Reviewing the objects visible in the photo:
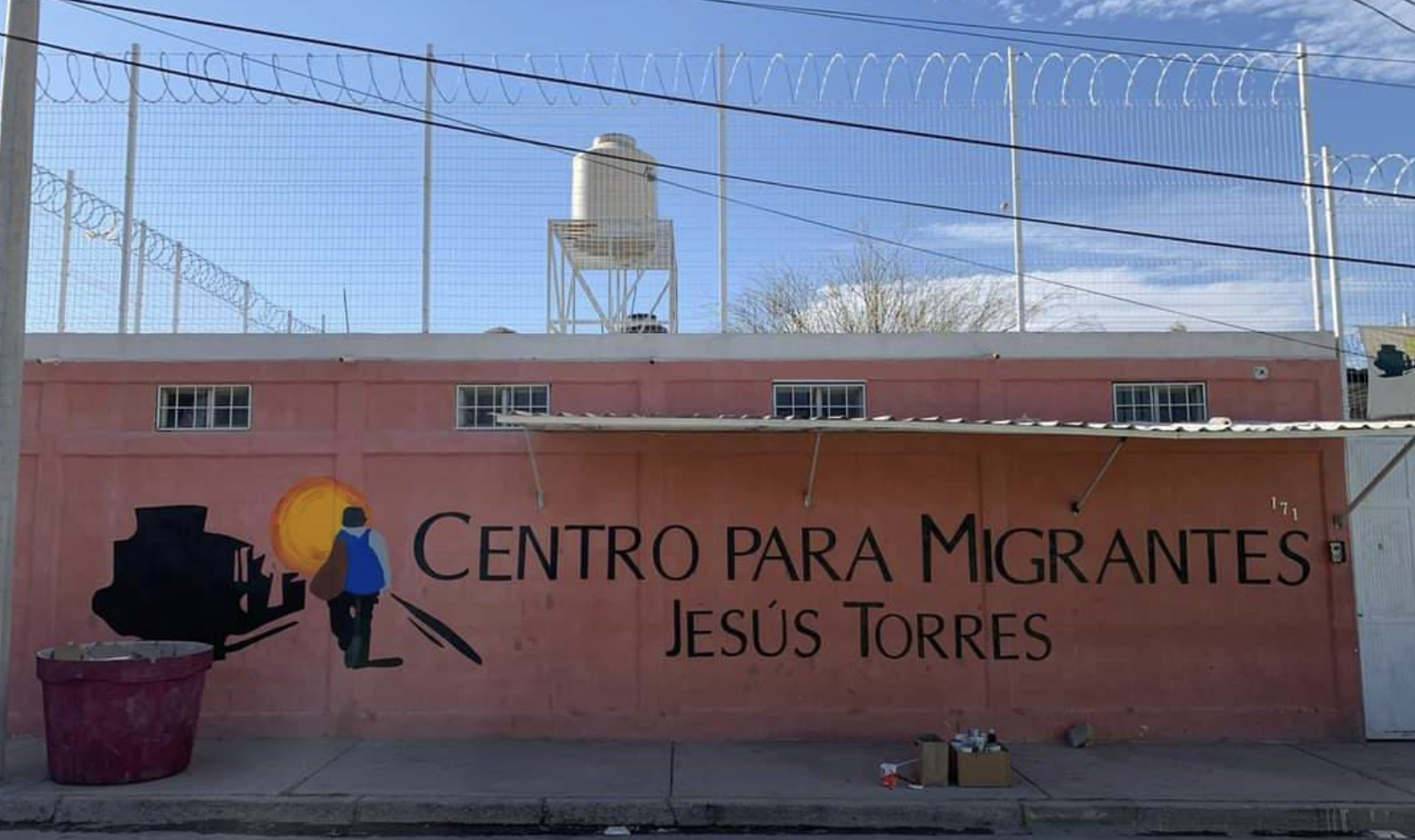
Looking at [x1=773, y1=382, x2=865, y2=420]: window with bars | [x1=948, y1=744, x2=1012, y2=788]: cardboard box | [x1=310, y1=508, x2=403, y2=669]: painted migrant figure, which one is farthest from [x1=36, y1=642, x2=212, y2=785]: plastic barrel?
[x1=948, y1=744, x2=1012, y2=788]: cardboard box

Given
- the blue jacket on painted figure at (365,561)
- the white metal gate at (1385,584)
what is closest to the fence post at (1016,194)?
the white metal gate at (1385,584)

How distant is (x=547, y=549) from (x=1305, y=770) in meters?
6.49

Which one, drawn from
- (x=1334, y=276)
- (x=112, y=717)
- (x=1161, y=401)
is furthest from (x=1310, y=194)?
(x=112, y=717)

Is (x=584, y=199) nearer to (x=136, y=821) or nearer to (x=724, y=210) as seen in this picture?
(x=724, y=210)

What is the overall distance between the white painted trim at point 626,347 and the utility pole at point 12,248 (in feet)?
5.25

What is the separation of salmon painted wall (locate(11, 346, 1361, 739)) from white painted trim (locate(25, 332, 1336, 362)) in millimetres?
106

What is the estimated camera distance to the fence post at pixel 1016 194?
10.1m

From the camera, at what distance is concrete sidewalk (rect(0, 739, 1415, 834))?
727 cm

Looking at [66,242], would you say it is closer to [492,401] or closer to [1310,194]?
[492,401]

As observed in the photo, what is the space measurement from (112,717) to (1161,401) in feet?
30.1

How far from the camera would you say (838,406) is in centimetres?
977

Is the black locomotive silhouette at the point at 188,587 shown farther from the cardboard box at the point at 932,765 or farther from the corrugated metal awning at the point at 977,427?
the cardboard box at the point at 932,765

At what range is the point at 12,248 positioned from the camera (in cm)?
812

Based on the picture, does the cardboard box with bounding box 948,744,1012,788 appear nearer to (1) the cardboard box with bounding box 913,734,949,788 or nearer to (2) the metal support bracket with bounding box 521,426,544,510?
(1) the cardboard box with bounding box 913,734,949,788
